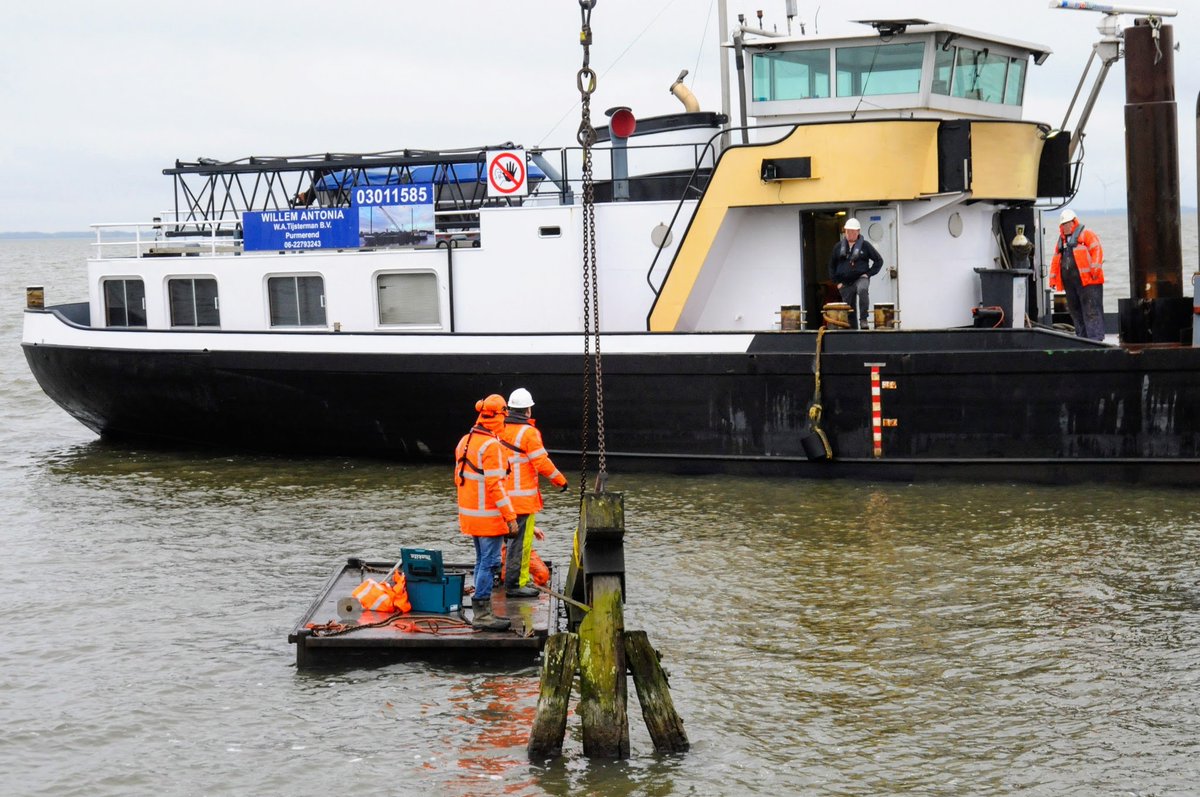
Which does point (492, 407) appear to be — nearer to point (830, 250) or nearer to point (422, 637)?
point (422, 637)

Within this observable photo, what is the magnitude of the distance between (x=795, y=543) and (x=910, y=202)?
4819mm

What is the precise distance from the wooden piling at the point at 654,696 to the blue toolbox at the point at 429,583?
2.32m

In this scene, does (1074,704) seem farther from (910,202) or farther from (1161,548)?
(910,202)

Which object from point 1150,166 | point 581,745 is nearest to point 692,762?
point 581,745

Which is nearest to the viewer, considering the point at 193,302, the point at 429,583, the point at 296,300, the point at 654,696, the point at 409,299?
the point at 654,696

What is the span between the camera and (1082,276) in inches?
583

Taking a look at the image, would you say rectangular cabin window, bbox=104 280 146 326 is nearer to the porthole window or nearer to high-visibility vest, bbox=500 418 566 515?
the porthole window

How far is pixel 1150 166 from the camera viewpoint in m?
15.3

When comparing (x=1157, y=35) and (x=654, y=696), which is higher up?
(x=1157, y=35)

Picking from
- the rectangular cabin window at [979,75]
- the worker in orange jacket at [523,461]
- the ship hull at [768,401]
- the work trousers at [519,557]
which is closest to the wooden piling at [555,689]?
the worker in orange jacket at [523,461]

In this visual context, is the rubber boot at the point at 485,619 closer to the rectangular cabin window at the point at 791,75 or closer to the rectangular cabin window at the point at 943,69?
the rectangular cabin window at the point at 791,75

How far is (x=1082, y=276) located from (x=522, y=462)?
815 centimetres

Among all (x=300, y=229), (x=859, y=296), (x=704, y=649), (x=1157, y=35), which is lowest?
(x=704, y=649)

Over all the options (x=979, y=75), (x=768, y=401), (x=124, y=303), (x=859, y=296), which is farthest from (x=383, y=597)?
(x=124, y=303)
